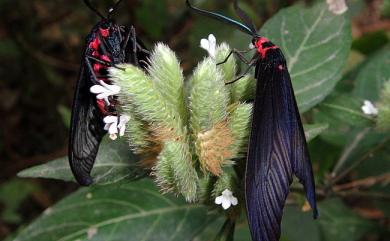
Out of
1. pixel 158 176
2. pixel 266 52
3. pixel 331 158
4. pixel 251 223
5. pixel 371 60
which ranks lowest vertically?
pixel 331 158

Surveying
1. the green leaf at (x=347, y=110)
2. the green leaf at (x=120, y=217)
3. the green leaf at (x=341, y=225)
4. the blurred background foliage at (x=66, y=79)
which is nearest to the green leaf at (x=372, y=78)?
the blurred background foliage at (x=66, y=79)

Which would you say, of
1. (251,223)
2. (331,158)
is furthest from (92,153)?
(331,158)

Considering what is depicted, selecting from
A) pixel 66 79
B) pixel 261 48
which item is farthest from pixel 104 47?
pixel 66 79

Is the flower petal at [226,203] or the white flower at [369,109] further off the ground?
the flower petal at [226,203]

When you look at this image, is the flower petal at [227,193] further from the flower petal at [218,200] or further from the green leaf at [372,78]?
the green leaf at [372,78]

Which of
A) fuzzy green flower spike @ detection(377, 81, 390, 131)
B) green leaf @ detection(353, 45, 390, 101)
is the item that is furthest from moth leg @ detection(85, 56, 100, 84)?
green leaf @ detection(353, 45, 390, 101)

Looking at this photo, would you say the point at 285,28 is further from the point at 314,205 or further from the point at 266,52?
the point at 314,205
